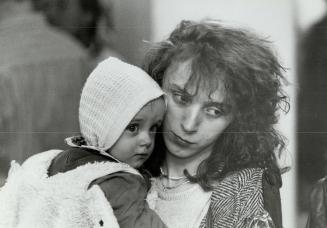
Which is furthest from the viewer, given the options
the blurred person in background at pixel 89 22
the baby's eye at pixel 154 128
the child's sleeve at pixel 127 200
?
the blurred person in background at pixel 89 22

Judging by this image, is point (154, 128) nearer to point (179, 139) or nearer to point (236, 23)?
point (179, 139)

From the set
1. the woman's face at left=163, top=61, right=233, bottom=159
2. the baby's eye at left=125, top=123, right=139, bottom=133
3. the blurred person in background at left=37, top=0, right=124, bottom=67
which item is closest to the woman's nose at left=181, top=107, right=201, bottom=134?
the woman's face at left=163, top=61, right=233, bottom=159

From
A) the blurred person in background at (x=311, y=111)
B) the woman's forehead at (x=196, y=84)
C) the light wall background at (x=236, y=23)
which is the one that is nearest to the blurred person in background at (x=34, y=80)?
the light wall background at (x=236, y=23)

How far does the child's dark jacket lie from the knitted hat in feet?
0.17

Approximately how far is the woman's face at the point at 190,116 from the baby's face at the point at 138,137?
0.18 ft

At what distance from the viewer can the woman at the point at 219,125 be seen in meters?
1.09

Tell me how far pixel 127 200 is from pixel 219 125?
285 mm

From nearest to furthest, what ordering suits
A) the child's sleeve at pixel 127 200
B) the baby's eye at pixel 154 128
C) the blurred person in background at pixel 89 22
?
the child's sleeve at pixel 127 200
the baby's eye at pixel 154 128
the blurred person in background at pixel 89 22

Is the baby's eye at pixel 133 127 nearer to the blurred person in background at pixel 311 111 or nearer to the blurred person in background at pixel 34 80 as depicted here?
the blurred person in background at pixel 34 80

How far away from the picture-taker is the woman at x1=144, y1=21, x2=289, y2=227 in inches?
43.0

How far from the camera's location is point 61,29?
1217 mm

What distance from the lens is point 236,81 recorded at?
1.10 metres

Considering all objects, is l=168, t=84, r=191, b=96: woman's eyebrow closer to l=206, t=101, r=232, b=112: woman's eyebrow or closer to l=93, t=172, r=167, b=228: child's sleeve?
l=206, t=101, r=232, b=112: woman's eyebrow

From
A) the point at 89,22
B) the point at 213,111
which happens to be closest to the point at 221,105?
the point at 213,111
